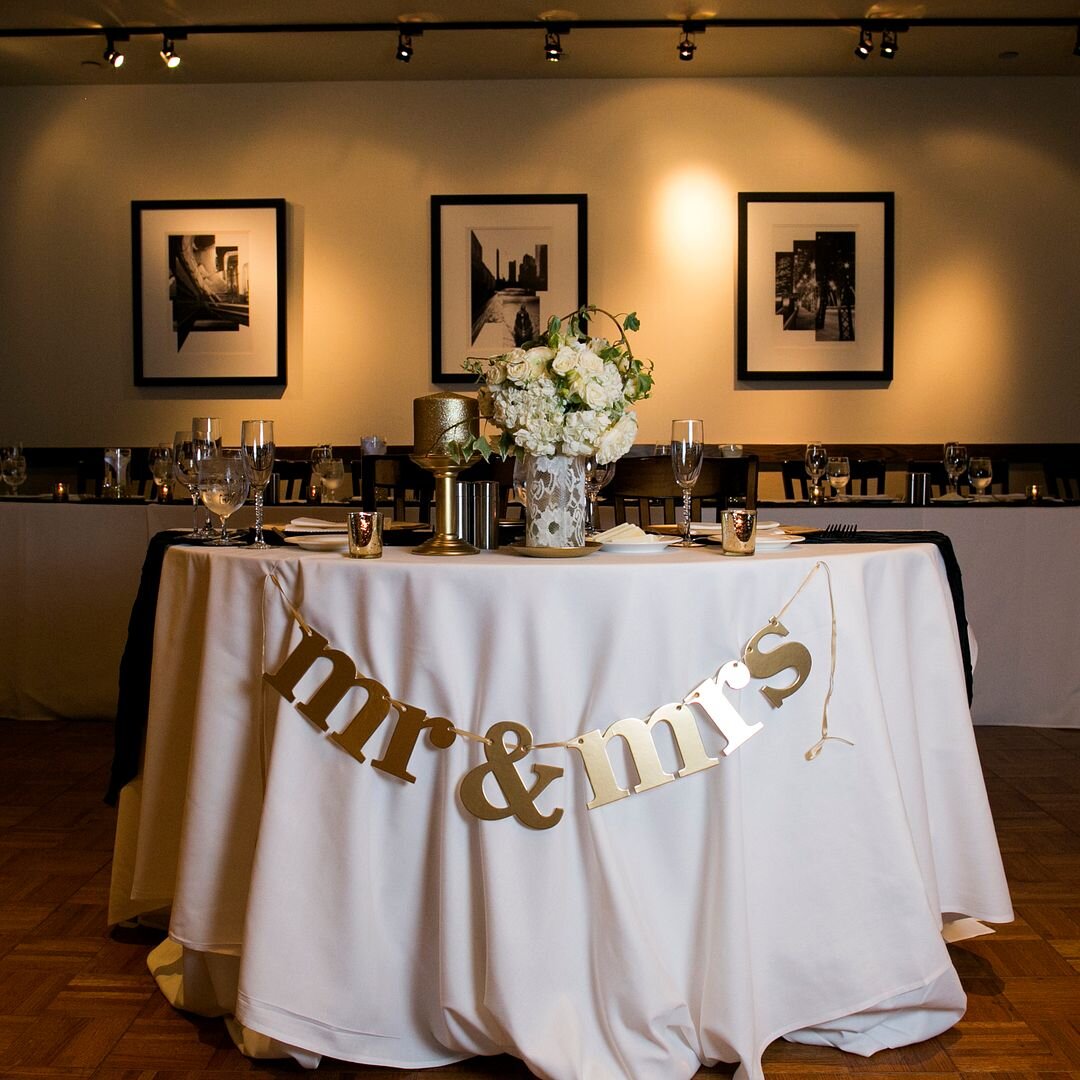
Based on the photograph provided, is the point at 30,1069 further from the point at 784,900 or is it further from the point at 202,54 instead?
the point at 202,54

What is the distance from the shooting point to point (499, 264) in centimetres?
600

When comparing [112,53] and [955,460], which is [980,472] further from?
[112,53]

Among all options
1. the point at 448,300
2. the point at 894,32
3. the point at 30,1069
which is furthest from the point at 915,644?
the point at 448,300

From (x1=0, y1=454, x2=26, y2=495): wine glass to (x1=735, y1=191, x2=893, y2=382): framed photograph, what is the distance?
347 centimetres

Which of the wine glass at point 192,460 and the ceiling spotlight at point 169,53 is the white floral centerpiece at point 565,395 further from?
the ceiling spotlight at point 169,53

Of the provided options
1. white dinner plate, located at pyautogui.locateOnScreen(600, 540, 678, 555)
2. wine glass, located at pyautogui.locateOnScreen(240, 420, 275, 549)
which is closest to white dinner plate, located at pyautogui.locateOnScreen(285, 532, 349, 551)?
wine glass, located at pyautogui.locateOnScreen(240, 420, 275, 549)

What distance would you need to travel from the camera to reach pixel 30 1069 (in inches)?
67.6

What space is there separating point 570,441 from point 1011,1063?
1.15 metres

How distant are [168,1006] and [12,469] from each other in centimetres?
313

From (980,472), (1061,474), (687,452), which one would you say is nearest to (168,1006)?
(687,452)

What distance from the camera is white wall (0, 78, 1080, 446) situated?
19.4 ft

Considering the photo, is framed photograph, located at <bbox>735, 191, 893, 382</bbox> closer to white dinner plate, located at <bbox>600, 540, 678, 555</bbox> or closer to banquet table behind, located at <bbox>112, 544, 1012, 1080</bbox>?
white dinner plate, located at <bbox>600, 540, 678, 555</bbox>

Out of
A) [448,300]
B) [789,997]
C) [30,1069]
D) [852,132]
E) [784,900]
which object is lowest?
[30,1069]

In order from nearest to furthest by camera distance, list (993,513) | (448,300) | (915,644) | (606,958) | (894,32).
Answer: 1. (606,958)
2. (915,644)
3. (993,513)
4. (894,32)
5. (448,300)
